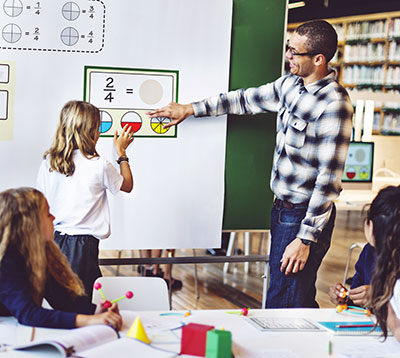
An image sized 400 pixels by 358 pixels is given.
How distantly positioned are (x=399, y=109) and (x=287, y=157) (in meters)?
8.09

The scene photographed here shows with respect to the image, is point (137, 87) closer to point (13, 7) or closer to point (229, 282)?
point (13, 7)

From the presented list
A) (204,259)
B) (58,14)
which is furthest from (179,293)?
(58,14)

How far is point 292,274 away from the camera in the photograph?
3135 mm

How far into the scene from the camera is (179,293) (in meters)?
5.45

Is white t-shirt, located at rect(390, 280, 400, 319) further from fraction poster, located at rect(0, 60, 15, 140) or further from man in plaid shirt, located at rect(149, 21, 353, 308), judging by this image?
fraction poster, located at rect(0, 60, 15, 140)

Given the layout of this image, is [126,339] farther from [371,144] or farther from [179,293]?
[371,144]

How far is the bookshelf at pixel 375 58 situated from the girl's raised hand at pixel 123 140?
7810mm

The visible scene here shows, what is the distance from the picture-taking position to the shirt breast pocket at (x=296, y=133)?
10.0 ft

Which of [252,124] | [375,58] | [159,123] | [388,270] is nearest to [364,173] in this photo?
[252,124]

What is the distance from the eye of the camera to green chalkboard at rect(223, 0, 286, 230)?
3.44 m

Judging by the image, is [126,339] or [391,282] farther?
[391,282]

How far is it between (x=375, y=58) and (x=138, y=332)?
963cm

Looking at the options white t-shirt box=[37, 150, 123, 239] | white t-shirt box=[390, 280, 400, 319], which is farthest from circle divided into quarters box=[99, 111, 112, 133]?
white t-shirt box=[390, 280, 400, 319]

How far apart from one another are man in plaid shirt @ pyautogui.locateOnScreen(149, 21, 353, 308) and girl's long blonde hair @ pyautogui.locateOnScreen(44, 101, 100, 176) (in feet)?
1.49
